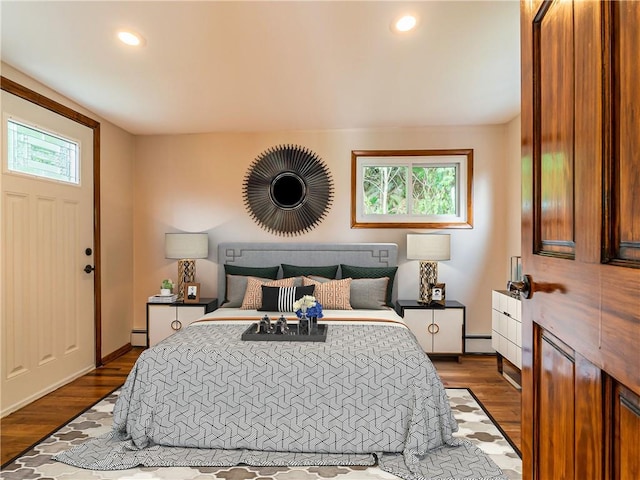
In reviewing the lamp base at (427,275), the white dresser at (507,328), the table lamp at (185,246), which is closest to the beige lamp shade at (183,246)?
the table lamp at (185,246)

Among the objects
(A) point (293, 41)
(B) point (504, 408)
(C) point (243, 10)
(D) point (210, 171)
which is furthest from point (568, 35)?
(D) point (210, 171)

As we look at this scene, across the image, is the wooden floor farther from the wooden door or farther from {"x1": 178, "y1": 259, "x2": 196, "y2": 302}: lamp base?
the wooden door

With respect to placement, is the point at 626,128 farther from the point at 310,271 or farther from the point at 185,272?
the point at 185,272

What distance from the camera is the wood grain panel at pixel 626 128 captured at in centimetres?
57

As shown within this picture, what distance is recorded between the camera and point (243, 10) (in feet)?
6.95

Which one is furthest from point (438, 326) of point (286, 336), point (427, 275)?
point (286, 336)

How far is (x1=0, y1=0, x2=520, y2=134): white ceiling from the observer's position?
2.15 meters

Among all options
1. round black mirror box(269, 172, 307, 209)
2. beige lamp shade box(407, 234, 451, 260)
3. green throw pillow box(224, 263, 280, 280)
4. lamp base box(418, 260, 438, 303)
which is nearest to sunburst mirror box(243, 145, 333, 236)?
round black mirror box(269, 172, 307, 209)

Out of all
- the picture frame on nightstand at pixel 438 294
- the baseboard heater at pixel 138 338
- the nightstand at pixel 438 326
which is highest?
the picture frame on nightstand at pixel 438 294

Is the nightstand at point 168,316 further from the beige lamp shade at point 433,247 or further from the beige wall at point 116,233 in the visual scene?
the beige lamp shade at point 433,247

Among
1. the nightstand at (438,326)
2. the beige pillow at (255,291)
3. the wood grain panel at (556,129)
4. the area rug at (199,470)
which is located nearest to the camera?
the wood grain panel at (556,129)

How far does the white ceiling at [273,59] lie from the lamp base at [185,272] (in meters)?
1.52

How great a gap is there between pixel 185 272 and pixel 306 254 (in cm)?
134

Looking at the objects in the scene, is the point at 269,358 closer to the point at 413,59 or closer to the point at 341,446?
the point at 341,446
